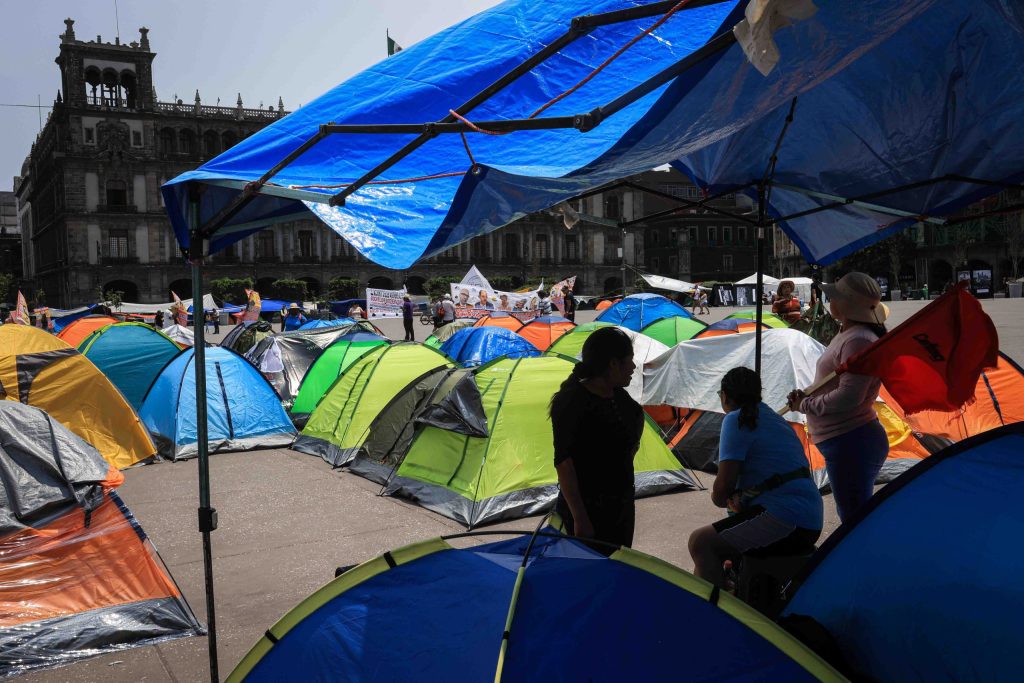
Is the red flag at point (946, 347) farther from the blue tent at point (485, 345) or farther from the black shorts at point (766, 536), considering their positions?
the blue tent at point (485, 345)

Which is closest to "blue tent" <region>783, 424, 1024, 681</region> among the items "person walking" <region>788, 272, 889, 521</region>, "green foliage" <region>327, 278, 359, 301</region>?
"person walking" <region>788, 272, 889, 521</region>

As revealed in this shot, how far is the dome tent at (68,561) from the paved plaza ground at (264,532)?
0.53 feet

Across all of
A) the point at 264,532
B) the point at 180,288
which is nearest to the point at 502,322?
the point at 264,532

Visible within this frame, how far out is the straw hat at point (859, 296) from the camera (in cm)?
373

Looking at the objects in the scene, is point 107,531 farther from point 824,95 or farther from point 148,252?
point 148,252

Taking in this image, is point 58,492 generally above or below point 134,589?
above

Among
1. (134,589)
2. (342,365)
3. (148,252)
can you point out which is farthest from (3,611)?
(148,252)

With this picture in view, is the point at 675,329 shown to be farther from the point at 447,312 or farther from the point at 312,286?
the point at 312,286

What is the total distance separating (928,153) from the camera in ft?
13.0

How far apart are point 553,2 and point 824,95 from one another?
4.39ft

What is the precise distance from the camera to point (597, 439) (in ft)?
10.4

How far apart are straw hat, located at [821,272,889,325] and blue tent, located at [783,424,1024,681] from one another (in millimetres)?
1207

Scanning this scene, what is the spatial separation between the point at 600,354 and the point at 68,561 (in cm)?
316

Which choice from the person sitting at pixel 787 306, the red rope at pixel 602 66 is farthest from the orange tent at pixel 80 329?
the red rope at pixel 602 66
